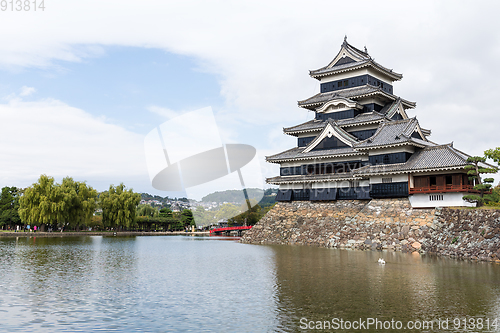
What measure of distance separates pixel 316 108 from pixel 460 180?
65.8 feet

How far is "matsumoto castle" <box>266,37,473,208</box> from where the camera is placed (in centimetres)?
3488

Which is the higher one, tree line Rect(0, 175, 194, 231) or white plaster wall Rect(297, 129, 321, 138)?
white plaster wall Rect(297, 129, 321, 138)

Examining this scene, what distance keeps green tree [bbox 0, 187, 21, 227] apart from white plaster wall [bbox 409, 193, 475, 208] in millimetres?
63578

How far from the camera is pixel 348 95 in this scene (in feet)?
151

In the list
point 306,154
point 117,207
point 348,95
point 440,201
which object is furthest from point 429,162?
point 117,207

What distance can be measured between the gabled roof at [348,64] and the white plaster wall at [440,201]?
59.0 ft

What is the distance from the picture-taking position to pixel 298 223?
4234 centimetres

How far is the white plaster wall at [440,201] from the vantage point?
109 feet

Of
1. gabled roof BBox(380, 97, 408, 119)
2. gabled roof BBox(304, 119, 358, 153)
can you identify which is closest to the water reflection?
gabled roof BBox(304, 119, 358, 153)

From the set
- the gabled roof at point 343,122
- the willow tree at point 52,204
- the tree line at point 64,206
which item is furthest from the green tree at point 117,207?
the gabled roof at point 343,122

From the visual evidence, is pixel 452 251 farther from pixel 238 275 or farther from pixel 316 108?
pixel 316 108

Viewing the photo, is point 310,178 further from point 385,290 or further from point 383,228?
point 385,290

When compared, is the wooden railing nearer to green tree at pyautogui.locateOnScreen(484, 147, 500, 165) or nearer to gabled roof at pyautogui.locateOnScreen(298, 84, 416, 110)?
green tree at pyautogui.locateOnScreen(484, 147, 500, 165)

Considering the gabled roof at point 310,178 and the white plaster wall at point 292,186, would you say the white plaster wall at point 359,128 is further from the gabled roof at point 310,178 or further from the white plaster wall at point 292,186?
the white plaster wall at point 292,186
